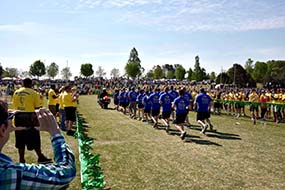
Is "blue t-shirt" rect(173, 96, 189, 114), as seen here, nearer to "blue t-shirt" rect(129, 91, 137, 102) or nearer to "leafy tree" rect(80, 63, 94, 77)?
"blue t-shirt" rect(129, 91, 137, 102)

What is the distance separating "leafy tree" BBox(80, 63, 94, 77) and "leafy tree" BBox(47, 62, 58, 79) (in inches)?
449

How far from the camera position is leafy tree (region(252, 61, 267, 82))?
97.9 metres

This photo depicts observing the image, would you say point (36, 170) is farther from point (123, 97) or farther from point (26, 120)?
point (123, 97)

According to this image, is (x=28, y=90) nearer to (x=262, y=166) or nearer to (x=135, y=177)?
(x=135, y=177)

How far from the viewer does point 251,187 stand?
779 centimetres

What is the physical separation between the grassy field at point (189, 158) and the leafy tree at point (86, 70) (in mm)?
83443

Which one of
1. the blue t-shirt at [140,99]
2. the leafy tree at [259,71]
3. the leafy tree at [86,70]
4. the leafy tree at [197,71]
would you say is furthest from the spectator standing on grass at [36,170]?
the leafy tree at [259,71]

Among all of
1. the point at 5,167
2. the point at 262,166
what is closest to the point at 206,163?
the point at 262,166

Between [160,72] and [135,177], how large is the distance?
107813 millimetres

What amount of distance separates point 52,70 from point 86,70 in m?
13.1

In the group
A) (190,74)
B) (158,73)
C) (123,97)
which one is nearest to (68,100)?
(123,97)

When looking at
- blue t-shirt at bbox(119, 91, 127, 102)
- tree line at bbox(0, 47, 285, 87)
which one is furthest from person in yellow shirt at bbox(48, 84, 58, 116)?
tree line at bbox(0, 47, 285, 87)

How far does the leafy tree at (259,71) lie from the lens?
97.9 meters

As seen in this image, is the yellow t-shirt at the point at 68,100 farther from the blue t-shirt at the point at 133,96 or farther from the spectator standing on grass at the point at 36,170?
the spectator standing on grass at the point at 36,170
